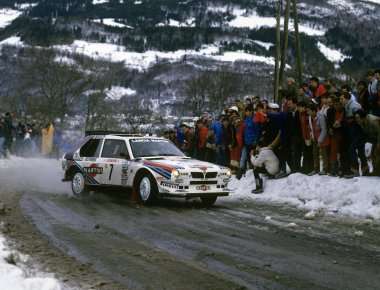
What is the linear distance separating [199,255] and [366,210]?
15.7ft

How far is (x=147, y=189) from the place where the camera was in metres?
12.4

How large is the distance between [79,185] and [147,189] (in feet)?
8.99

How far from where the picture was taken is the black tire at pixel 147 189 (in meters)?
12.2

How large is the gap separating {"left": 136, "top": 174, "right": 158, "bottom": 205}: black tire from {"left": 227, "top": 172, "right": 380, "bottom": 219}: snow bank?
8.71 ft

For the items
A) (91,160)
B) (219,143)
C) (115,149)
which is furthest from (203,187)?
(219,143)

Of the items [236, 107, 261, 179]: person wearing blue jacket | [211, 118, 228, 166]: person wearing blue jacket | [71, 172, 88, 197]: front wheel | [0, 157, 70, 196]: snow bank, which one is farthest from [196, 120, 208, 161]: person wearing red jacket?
[71, 172, 88, 197]: front wheel

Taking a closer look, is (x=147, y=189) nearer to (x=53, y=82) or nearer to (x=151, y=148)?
(x=151, y=148)

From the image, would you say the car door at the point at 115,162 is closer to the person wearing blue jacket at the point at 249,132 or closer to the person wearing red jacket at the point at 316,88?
the person wearing blue jacket at the point at 249,132

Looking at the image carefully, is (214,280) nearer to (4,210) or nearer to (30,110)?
(4,210)

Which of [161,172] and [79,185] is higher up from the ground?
[161,172]

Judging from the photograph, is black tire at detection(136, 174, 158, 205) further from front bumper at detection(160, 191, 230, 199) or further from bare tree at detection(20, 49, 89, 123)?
bare tree at detection(20, 49, 89, 123)

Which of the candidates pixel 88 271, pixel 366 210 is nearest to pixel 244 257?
pixel 88 271

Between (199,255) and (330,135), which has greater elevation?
(330,135)

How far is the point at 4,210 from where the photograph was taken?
10.9 m
